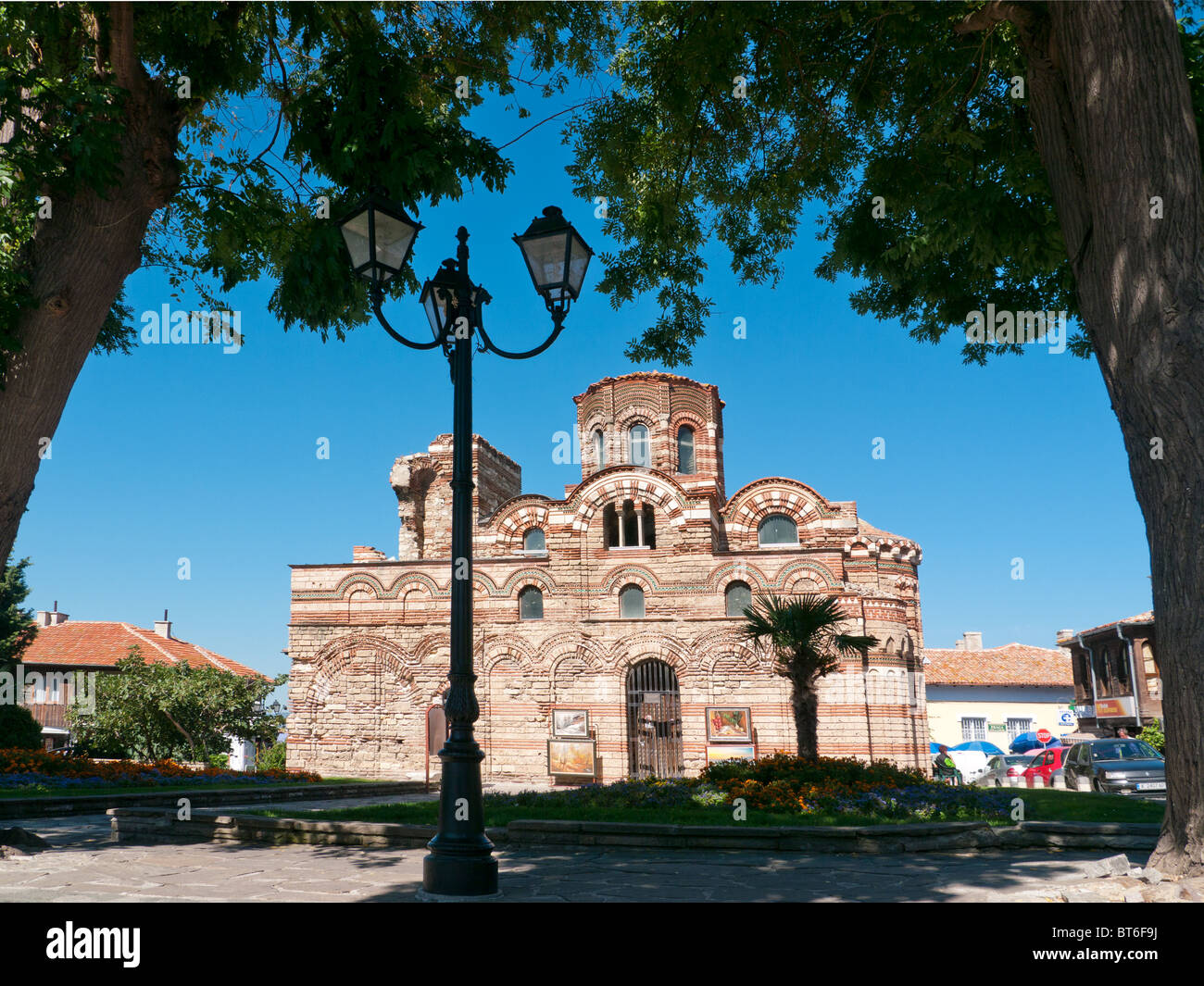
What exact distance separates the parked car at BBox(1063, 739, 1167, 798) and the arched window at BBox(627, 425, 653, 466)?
51.0 ft

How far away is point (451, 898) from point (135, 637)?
125ft

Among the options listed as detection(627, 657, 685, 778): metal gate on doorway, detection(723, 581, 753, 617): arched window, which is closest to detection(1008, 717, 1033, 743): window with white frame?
detection(723, 581, 753, 617): arched window

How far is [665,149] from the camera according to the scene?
32.7 ft

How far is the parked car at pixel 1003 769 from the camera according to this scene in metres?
24.2

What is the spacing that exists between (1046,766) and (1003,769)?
1983 mm

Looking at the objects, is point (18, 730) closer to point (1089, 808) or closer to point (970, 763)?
point (1089, 808)

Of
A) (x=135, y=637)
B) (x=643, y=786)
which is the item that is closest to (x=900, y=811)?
(x=643, y=786)

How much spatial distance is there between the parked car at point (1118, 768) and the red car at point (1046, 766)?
2.83 meters

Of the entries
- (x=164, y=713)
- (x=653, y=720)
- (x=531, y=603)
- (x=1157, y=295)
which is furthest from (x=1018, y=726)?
(x=1157, y=295)

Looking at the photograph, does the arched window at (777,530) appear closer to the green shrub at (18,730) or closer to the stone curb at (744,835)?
the stone curb at (744,835)

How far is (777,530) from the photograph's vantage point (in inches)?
1086

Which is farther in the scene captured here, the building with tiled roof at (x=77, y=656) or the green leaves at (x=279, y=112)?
the building with tiled roof at (x=77, y=656)


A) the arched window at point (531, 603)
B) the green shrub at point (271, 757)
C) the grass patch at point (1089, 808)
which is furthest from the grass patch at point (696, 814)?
the green shrub at point (271, 757)
